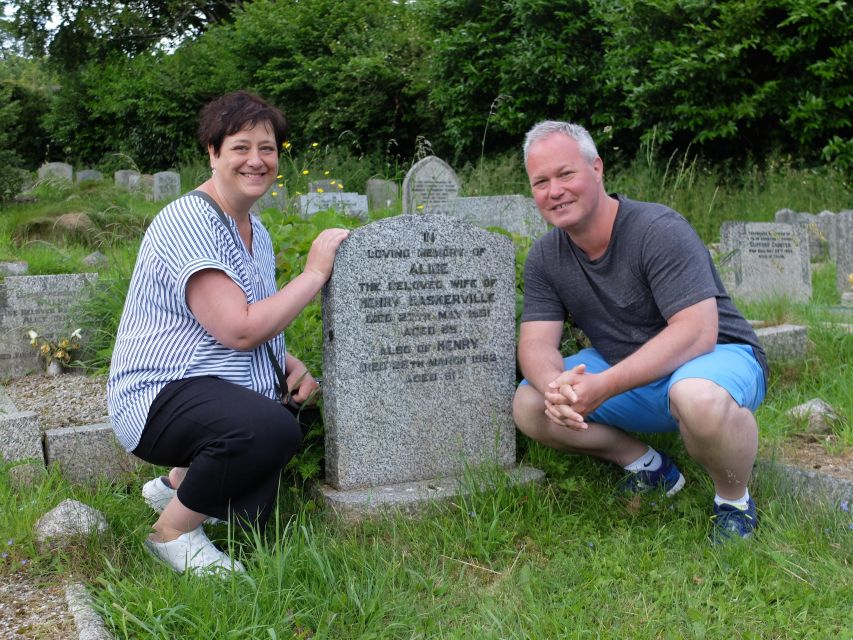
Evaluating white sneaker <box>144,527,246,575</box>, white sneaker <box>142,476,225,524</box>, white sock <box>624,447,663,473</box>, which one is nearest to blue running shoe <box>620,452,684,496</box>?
white sock <box>624,447,663,473</box>

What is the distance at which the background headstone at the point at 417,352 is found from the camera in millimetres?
3193

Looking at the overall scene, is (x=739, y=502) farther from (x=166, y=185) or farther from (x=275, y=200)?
(x=166, y=185)

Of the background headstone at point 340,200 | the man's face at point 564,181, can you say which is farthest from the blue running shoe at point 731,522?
the background headstone at point 340,200

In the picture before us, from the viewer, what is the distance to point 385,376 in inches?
129

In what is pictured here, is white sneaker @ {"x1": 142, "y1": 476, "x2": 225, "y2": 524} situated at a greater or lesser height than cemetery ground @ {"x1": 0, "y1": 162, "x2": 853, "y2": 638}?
greater

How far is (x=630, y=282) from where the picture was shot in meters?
3.07

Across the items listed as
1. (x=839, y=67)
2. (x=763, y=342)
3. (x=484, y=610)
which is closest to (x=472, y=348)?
(x=484, y=610)

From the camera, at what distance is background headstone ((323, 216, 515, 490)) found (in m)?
3.19

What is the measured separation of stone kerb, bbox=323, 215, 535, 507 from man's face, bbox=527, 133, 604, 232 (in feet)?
1.47

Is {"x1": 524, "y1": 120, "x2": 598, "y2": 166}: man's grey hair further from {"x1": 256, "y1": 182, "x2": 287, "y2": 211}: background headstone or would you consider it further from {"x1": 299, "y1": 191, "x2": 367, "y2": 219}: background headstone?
{"x1": 256, "y1": 182, "x2": 287, "y2": 211}: background headstone

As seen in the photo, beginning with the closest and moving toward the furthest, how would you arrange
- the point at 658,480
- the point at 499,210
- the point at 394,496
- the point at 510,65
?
the point at 394,496 → the point at 658,480 → the point at 499,210 → the point at 510,65

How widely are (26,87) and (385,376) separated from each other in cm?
2943

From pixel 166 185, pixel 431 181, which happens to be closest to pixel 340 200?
pixel 431 181

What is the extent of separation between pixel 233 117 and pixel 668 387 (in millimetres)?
1761
